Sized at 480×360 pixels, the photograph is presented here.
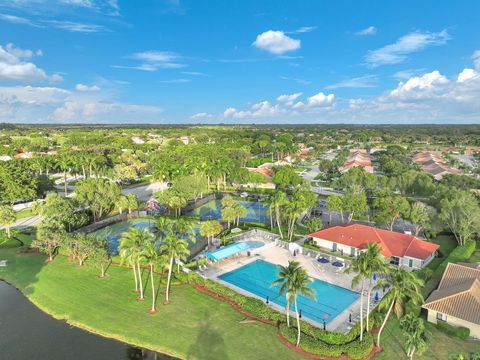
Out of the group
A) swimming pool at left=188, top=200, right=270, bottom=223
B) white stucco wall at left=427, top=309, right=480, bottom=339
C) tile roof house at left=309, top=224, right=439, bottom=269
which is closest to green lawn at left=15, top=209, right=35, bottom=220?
swimming pool at left=188, top=200, right=270, bottom=223

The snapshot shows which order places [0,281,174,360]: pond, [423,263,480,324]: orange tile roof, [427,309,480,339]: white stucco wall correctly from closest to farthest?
1. [0,281,174,360]: pond
2. [427,309,480,339]: white stucco wall
3. [423,263,480,324]: orange tile roof

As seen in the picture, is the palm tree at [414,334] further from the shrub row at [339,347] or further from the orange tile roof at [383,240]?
the orange tile roof at [383,240]

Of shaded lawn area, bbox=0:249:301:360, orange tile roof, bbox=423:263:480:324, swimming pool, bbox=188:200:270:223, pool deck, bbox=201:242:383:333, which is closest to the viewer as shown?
shaded lawn area, bbox=0:249:301:360

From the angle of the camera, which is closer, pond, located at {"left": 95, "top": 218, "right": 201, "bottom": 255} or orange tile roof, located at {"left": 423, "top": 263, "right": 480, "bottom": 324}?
orange tile roof, located at {"left": 423, "top": 263, "right": 480, "bottom": 324}

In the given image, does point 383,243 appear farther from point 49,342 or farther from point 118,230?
point 118,230

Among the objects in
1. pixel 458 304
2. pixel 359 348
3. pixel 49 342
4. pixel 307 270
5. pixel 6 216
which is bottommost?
pixel 49 342

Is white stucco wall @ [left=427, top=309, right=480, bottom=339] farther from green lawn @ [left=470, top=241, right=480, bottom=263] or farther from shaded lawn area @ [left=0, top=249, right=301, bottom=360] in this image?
green lawn @ [left=470, top=241, right=480, bottom=263]

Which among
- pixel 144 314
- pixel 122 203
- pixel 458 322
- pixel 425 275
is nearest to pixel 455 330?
pixel 458 322
